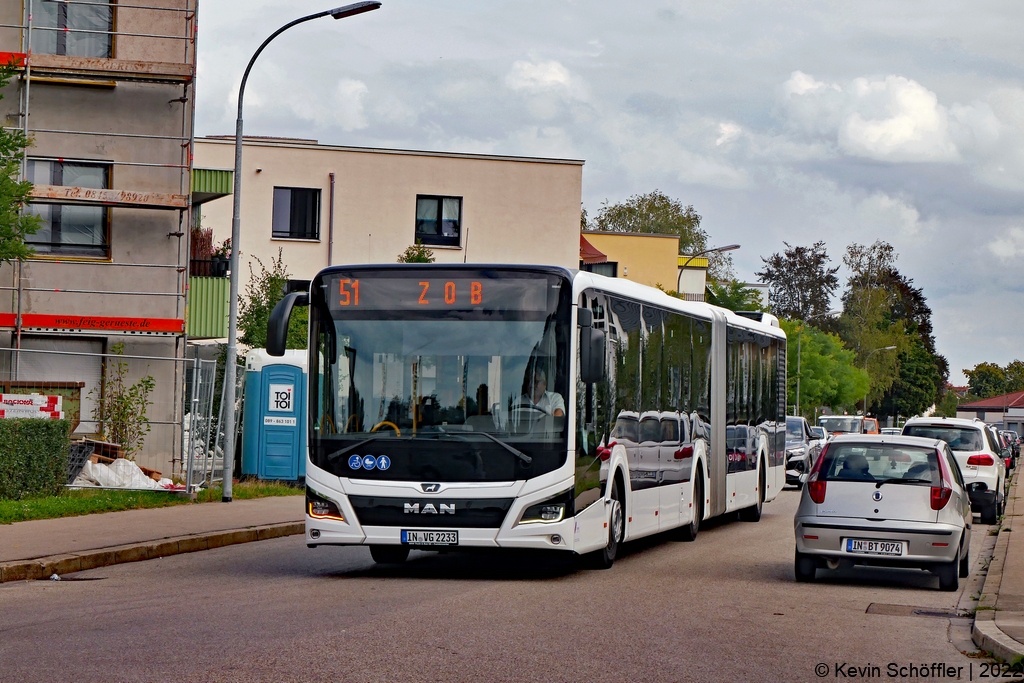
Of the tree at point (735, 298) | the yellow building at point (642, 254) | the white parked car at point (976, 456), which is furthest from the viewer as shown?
the yellow building at point (642, 254)

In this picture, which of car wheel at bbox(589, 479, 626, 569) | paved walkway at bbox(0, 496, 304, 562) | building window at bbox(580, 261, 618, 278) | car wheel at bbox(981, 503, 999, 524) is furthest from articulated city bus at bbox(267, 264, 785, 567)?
building window at bbox(580, 261, 618, 278)

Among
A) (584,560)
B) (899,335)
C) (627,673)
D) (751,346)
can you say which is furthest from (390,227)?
(899,335)

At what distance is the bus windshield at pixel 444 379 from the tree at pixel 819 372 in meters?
56.2

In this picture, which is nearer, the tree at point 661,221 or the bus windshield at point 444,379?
the bus windshield at point 444,379

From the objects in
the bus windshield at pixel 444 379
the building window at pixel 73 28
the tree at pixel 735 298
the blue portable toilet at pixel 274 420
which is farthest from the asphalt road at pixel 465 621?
the tree at pixel 735 298

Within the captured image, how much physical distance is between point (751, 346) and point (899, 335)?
284 ft

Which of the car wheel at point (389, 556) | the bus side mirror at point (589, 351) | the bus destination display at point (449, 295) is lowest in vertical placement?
the car wheel at point (389, 556)

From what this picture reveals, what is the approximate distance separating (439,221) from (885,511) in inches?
1341

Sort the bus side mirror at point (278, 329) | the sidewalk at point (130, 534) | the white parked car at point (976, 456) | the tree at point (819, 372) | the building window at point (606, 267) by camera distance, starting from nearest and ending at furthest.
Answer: the bus side mirror at point (278, 329) → the sidewalk at point (130, 534) → the white parked car at point (976, 456) → the building window at point (606, 267) → the tree at point (819, 372)

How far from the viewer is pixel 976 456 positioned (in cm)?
2395

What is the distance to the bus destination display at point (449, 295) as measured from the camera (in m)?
12.9

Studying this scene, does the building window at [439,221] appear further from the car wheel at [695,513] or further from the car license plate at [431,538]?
the car license plate at [431,538]

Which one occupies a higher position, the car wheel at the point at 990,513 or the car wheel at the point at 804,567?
the car wheel at the point at 804,567

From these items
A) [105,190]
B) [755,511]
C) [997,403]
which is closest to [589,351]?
[755,511]
